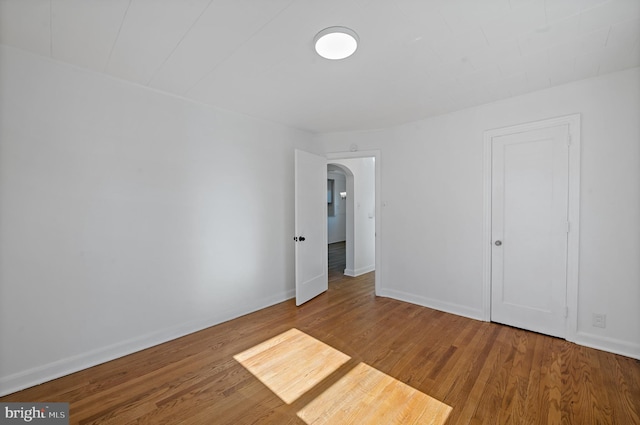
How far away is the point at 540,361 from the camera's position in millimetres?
2285

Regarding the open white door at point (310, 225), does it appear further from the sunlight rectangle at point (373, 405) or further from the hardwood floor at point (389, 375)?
the sunlight rectangle at point (373, 405)

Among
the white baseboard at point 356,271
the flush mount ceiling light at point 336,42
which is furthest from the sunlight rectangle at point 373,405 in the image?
the white baseboard at point 356,271

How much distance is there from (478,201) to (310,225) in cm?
217

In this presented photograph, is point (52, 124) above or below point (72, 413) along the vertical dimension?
above

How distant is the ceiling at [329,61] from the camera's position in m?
1.56

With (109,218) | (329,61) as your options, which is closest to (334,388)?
(109,218)

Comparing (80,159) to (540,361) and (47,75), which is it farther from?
(540,361)

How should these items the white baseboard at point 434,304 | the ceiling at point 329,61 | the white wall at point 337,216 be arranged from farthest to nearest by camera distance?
the white wall at point 337,216
the white baseboard at point 434,304
the ceiling at point 329,61

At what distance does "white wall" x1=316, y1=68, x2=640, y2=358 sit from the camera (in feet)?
7.69

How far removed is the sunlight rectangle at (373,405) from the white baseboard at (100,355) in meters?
1.67

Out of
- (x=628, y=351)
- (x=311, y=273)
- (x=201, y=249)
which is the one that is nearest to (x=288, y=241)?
(x=311, y=273)

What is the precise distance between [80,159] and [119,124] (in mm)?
442

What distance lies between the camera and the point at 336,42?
5.90 feet

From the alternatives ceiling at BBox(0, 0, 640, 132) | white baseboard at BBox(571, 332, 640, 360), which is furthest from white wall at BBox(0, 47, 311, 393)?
white baseboard at BBox(571, 332, 640, 360)
